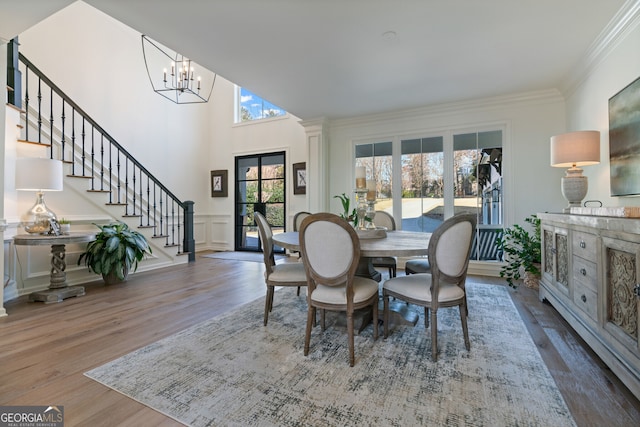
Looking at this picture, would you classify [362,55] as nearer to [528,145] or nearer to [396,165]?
[396,165]

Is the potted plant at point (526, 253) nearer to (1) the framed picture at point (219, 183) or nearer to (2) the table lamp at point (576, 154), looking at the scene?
(2) the table lamp at point (576, 154)

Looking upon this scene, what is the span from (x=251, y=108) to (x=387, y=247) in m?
5.98

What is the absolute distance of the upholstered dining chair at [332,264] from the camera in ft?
5.85

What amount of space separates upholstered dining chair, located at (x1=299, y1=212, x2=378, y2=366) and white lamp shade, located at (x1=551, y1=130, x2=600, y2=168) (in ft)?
7.20

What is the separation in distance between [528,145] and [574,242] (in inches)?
93.6

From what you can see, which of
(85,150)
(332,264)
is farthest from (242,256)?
(332,264)

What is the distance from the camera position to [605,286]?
66.9 inches

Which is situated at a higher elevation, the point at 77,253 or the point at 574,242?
the point at 574,242

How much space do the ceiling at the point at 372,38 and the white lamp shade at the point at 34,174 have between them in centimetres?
108

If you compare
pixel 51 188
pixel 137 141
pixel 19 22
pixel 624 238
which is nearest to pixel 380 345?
pixel 624 238

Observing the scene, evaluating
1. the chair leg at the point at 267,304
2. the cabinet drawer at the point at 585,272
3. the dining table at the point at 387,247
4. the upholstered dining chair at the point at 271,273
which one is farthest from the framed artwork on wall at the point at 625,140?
the chair leg at the point at 267,304

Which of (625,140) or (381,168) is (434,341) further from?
(381,168)

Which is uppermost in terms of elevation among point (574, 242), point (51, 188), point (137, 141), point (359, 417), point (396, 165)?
point (137, 141)

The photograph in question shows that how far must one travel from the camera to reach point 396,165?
4805 mm
